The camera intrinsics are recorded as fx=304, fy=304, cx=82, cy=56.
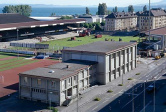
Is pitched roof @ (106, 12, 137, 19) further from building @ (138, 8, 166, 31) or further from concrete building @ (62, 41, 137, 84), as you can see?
concrete building @ (62, 41, 137, 84)

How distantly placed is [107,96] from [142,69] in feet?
61.6

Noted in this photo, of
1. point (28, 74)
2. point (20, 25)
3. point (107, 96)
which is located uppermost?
point (20, 25)

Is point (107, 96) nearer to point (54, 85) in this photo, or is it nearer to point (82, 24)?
point (54, 85)

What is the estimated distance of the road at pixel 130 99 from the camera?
36.1 m

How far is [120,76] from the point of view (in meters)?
51.9

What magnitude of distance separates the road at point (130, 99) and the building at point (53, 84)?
4137mm

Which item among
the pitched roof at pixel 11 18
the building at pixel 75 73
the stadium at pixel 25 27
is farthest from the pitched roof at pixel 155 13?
the building at pixel 75 73

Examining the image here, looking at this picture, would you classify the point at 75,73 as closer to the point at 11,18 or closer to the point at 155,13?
the point at 11,18

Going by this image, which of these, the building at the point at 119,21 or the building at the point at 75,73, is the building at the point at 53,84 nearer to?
the building at the point at 75,73

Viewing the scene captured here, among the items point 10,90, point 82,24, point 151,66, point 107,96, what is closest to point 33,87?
point 10,90

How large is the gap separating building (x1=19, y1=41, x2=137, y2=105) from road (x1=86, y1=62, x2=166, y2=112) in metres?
3.92

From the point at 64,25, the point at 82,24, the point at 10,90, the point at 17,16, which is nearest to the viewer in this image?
the point at 10,90

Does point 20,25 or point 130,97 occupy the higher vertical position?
point 20,25

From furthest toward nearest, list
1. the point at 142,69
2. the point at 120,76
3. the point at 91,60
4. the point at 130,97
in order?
the point at 142,69, the point at 120,76, the point at 91,60, the point at 130,97
